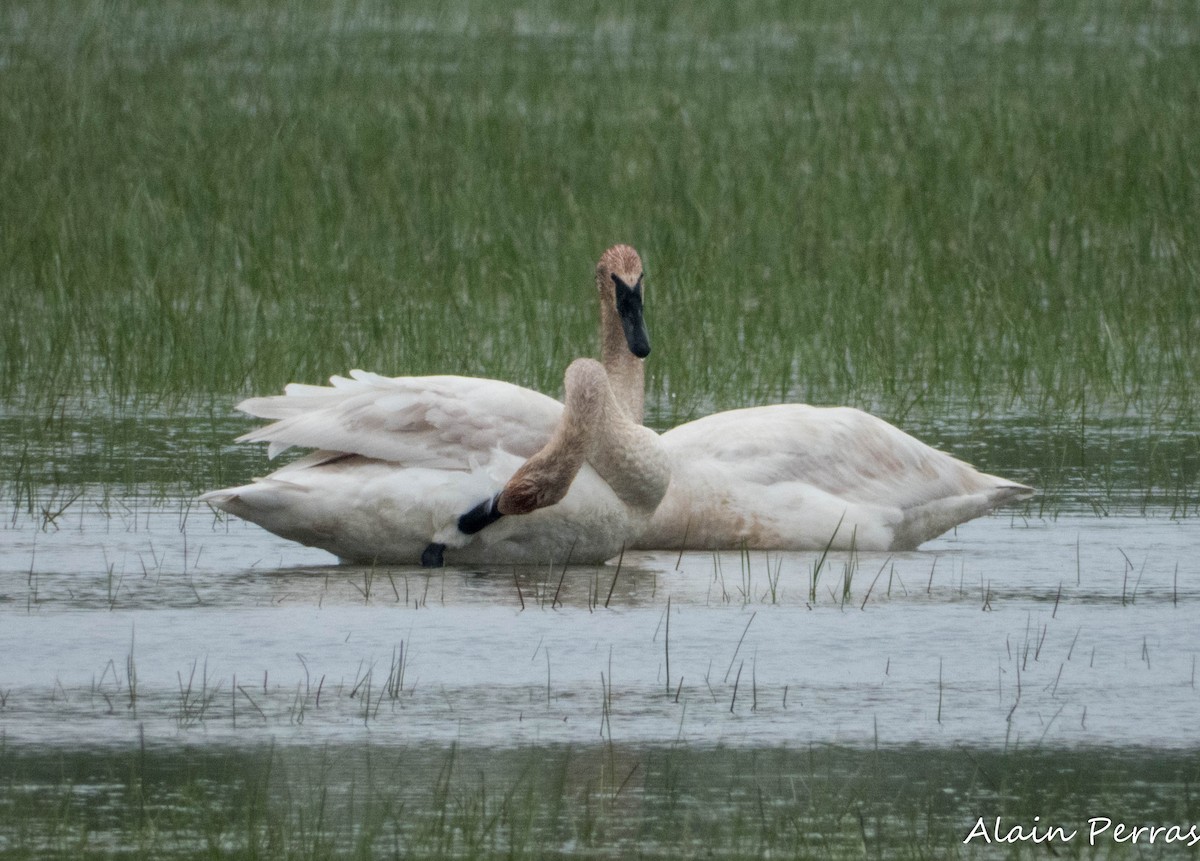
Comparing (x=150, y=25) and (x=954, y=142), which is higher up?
(x=150, y=25)

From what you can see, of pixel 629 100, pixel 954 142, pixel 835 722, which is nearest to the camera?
pixel 835 722

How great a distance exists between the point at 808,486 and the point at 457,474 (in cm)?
125

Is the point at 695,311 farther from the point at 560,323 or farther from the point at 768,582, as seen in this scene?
the point at 768,582

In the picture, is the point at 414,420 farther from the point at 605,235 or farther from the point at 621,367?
the point at 605,235

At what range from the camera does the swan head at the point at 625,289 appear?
31.7 feet

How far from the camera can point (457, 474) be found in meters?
8.25

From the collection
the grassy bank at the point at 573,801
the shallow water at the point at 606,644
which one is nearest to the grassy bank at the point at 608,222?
the shallow water at the point at 606,644

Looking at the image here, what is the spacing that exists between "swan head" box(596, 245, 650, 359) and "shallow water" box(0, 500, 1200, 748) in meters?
1.37

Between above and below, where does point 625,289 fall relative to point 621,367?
above

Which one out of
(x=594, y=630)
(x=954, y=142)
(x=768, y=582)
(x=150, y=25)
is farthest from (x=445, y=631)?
(x=150, y=25)

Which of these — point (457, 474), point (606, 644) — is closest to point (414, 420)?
point (457, 474)

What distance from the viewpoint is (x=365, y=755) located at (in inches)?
213

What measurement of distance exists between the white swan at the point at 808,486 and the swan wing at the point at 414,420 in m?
0.54

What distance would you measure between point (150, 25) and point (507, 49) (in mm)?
3951
